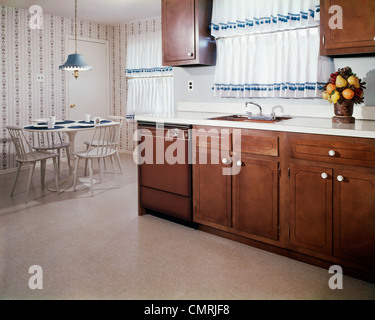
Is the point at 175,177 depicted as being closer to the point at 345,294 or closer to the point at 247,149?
the point at 247,149

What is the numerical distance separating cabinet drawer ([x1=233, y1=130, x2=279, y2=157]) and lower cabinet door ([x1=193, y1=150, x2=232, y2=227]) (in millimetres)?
221

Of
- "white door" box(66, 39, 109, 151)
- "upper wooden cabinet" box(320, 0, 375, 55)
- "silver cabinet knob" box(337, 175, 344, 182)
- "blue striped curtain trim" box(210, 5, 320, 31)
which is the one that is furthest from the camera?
"white door" box(66, 39, 109, 151)

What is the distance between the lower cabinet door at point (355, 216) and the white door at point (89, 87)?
4992 mm

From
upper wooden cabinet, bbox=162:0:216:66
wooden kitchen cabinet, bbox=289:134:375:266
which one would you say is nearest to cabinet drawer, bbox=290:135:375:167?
wooden kitchen cabinet, bbox=289:134:375:266

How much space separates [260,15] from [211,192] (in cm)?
159

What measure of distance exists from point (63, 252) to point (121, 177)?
234 centimetres

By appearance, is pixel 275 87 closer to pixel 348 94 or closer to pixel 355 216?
pixel 348 94

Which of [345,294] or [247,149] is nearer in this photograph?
[345,294]

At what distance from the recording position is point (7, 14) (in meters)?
5.01

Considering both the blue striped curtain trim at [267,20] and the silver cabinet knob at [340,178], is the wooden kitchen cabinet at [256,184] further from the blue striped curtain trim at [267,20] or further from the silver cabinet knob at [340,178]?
the blue striped curtain trim at [267,20]

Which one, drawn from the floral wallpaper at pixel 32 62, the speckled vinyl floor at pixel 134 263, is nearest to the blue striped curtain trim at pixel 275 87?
the speckled vinyl floor at pixel 134 263

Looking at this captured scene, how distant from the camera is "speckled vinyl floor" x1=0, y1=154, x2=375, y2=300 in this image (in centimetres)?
204

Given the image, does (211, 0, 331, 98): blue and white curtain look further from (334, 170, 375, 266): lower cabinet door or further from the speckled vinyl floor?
the speckled vinyl floor

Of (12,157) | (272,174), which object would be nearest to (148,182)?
(272,174)
